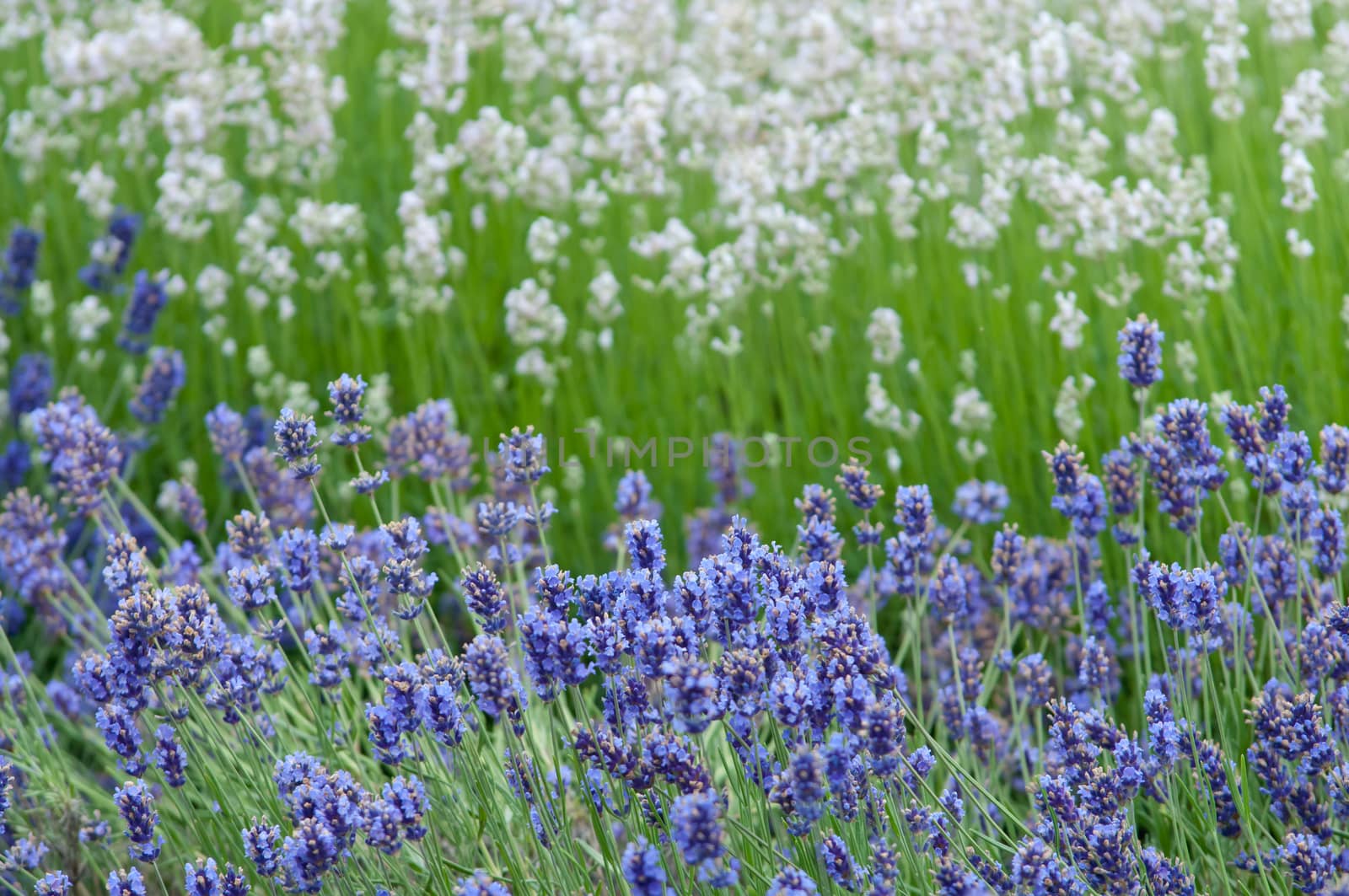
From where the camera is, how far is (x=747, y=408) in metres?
4.26

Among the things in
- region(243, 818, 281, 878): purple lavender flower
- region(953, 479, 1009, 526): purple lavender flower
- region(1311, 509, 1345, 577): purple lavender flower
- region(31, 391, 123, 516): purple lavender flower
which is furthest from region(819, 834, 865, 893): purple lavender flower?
region(31, 391, 123, 516): purple lavender flower

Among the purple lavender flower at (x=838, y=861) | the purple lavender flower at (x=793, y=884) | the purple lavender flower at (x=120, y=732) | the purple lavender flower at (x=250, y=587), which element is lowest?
the purple lavender flower at (x=838, y=861)

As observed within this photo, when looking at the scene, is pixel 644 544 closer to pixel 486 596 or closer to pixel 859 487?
pixel 486 596

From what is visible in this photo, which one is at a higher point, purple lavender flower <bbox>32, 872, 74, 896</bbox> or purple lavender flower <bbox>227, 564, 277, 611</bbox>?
purple lavender flower <bbox>227, 564, 277, 611</bbox>

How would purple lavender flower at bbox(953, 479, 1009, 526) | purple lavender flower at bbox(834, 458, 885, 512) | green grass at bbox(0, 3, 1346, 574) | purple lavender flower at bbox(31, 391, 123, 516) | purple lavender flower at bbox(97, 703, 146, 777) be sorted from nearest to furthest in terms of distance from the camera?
purple lavender flower at bbox(97, 703, 146, 777) → purple lavender flower at bbox(834, 458, 885, 512) → purple lavender flower at bbox(31, 391, 123, 516) → purple lavender flower at bbox(953, 479, 1009, 526) → green grass at bbox(0, 3, 1346, 574)

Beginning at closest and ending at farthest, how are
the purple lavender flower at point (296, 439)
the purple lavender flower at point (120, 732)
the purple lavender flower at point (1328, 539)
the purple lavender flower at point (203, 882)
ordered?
the purple lavender flower at point (203, 882) → the purple lavender flower at point (120, 732) → the purple lavender flower at point (296, 439) → the purple lavender flower at point (1328, 539)

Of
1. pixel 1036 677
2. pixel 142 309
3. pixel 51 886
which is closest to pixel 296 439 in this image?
pixel 51 886

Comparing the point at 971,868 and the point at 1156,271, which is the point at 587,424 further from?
the point at 971,868

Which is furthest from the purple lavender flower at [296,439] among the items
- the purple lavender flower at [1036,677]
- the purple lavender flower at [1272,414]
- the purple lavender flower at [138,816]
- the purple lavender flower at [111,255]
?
the purple lavender flower at [111,255]

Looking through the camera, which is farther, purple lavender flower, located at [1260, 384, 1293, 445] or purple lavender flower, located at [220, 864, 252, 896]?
purple lavender flower, located at [1260, 384, 1293, 445]

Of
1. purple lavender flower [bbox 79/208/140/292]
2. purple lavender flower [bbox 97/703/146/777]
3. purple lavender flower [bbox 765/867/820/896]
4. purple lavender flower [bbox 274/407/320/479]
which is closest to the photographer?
purple lavender flower [bbox 765/867/820/896]

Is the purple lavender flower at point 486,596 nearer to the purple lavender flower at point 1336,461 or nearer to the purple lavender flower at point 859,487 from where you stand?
the purple lavender flower at point 859,487

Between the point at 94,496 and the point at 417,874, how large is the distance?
1.16m

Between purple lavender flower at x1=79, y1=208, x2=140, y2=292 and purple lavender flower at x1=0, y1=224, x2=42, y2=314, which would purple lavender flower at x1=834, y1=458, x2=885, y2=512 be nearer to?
purple lavender flower at x1=79, y1=208, x2=140, y2=292
